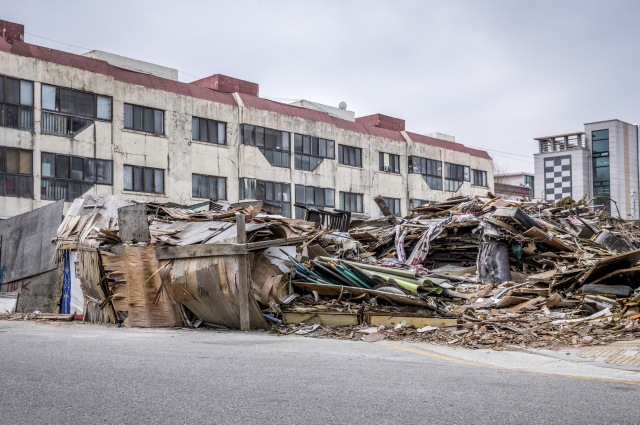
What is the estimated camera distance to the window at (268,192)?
3584 centimetres

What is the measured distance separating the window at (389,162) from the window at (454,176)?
5.32 meters

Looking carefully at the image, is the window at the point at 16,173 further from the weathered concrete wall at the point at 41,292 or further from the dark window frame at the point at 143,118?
the weathered concrete wall at the point at 41,292

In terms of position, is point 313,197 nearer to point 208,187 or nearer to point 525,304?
point 208,187

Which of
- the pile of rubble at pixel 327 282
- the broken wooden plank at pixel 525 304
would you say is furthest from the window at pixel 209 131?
the broken wooden plank at pixel 525 304

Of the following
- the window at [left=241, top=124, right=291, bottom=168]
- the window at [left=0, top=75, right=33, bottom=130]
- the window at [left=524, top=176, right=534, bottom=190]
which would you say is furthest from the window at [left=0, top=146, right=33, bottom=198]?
the window at [left=524, top=176, right=534, bottom=190]

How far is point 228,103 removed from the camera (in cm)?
3606

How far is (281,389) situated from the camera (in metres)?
5.62

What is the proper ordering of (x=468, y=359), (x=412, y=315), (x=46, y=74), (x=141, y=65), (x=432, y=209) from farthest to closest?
1. (x=141, y=65)
2. (x=46, y=74)
3. (x=432, y=209)
4. (x=412, y=315)
5. (x=468, y=359)

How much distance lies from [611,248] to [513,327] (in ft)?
24.3

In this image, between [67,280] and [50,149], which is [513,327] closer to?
[67,280]

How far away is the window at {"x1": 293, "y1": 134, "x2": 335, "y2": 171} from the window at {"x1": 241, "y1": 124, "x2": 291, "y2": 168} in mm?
801

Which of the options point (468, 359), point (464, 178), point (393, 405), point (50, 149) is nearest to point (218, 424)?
point (393, 405)

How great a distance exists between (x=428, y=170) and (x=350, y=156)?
7996mm

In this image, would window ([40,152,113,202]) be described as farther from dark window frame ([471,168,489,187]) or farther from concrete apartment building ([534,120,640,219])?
concrete apartment building ([534,120,640,219])
